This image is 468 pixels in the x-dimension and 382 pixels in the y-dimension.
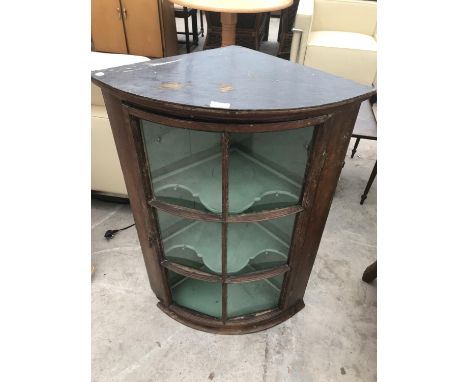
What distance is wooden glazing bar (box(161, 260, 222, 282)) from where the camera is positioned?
1127 millimetres

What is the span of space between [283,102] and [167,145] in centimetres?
40

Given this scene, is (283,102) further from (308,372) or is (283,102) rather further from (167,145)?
(308,372)

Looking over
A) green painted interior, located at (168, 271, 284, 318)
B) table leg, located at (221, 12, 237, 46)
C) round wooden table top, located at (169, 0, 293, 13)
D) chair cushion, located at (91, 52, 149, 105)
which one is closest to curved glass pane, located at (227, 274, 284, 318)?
green painted interior, located at (168, 271, 284, 318)

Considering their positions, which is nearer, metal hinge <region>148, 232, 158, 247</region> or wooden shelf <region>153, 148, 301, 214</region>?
wooden shelf <region>153, 148, 301, 214</region>

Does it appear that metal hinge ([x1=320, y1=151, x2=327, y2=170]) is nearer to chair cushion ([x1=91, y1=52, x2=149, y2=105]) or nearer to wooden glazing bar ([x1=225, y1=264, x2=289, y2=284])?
wooden glazing bar ([x1=225, y1=264, x2=289, y2=284])

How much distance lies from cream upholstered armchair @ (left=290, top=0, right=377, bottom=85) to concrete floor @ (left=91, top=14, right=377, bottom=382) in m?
1.77

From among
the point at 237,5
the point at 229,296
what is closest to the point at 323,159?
the point at 229,296

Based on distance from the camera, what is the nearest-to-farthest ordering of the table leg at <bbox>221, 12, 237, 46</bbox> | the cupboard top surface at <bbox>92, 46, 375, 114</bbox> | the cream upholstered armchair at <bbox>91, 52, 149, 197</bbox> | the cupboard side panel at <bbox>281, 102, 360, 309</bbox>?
the cupboard top surface at <bbox>92, 46, 375, 114</bbox> → the cupboard side panel at <bbox>281, 102, 360, 309</bbox> → the cream upholstered armchair at <bbox>91, 52, 149, 197</bbox> → the table leg at <bbox>221, 12, 237, 46</bbox>

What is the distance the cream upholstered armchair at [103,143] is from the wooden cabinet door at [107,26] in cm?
219

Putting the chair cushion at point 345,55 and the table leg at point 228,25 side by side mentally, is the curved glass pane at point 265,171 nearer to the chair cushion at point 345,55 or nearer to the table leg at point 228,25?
the chair cushion at point 345,55

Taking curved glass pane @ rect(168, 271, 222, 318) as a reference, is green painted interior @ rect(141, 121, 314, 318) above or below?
above

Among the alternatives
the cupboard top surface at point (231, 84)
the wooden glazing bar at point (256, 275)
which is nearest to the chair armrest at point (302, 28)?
the cupboard top surface at point (231, 84)

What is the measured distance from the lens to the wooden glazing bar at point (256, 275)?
1.12m

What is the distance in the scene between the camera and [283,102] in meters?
0.74
